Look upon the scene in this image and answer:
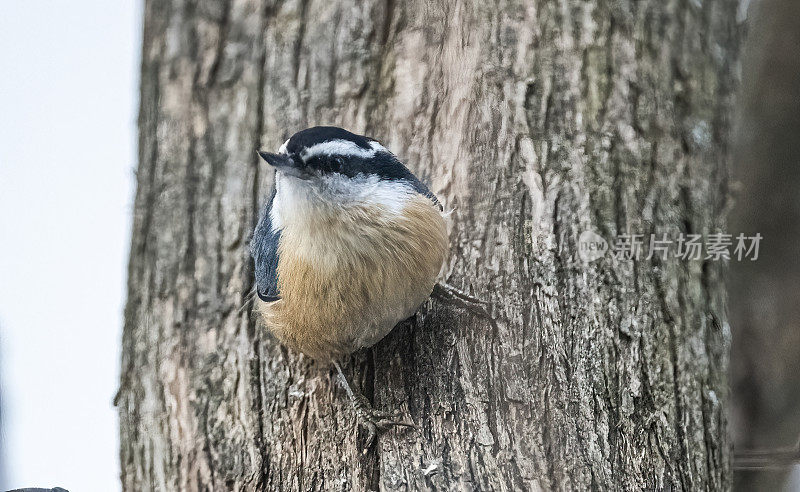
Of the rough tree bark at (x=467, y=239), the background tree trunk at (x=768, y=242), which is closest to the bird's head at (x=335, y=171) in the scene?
the rough tree bark at (x=467, y=239)

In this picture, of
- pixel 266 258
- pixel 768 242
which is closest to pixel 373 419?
pixel 266 258

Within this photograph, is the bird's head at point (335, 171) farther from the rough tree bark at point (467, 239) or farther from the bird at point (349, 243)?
the rough tree bark at point (467, 239)

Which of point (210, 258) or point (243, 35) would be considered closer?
point (210, 258)

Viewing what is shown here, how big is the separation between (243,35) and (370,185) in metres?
1.42

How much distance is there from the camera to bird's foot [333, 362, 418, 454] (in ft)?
6.98

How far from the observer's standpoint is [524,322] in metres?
2.30

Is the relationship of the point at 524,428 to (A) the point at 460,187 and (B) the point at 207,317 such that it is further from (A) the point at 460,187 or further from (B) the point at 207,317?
(B) the point at 207,317

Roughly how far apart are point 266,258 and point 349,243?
1.43ft

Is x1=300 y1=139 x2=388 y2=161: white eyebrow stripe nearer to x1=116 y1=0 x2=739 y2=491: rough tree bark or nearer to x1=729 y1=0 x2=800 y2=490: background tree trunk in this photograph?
x1=116 y1=0 x2=739 y2=491: rough tree bark

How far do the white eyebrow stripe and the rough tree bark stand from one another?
2.10 feet

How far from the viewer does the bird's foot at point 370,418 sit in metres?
2.13

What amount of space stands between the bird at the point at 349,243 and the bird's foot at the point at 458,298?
9.0 inches

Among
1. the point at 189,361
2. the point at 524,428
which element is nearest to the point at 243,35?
the point at 189,361

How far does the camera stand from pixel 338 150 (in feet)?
6.31
